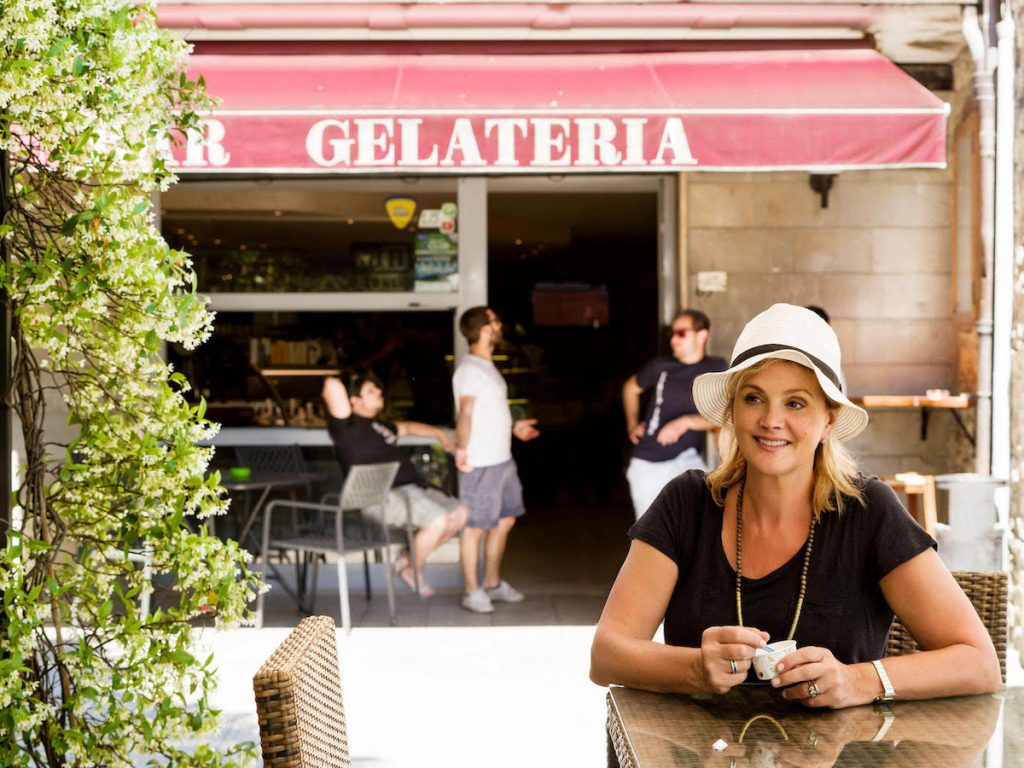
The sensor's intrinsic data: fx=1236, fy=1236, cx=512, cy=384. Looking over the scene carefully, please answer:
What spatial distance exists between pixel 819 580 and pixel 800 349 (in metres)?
0.47

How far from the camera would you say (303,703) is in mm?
2102

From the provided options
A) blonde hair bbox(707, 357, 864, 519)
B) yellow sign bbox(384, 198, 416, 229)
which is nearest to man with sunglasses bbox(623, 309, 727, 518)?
yellow sign bbox(384, 198, 416, 229)

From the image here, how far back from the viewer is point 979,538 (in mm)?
5598

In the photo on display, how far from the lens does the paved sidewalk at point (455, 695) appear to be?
4.71 meters

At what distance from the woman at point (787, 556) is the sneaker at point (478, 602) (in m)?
4.57

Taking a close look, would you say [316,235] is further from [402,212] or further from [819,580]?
[819,580]

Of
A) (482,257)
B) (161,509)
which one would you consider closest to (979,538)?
(482,257)

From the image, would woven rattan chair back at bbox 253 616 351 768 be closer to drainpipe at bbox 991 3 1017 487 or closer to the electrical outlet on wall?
drainpipe at bbox 991 3 1017 487

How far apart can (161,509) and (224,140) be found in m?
3.43

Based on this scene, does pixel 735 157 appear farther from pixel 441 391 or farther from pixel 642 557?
pixel 642 557

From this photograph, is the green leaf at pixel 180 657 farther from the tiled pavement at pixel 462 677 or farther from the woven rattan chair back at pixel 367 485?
the woven rattan chair back at pixel 367 485

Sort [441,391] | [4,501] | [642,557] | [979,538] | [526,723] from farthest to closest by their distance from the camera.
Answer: [441,391] < [979,538] < [526,723] < [4,501] < [642,557]

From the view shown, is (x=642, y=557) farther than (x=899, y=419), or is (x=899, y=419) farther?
(x=899, y=419)

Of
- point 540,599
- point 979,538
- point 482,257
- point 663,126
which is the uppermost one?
point 663,126
